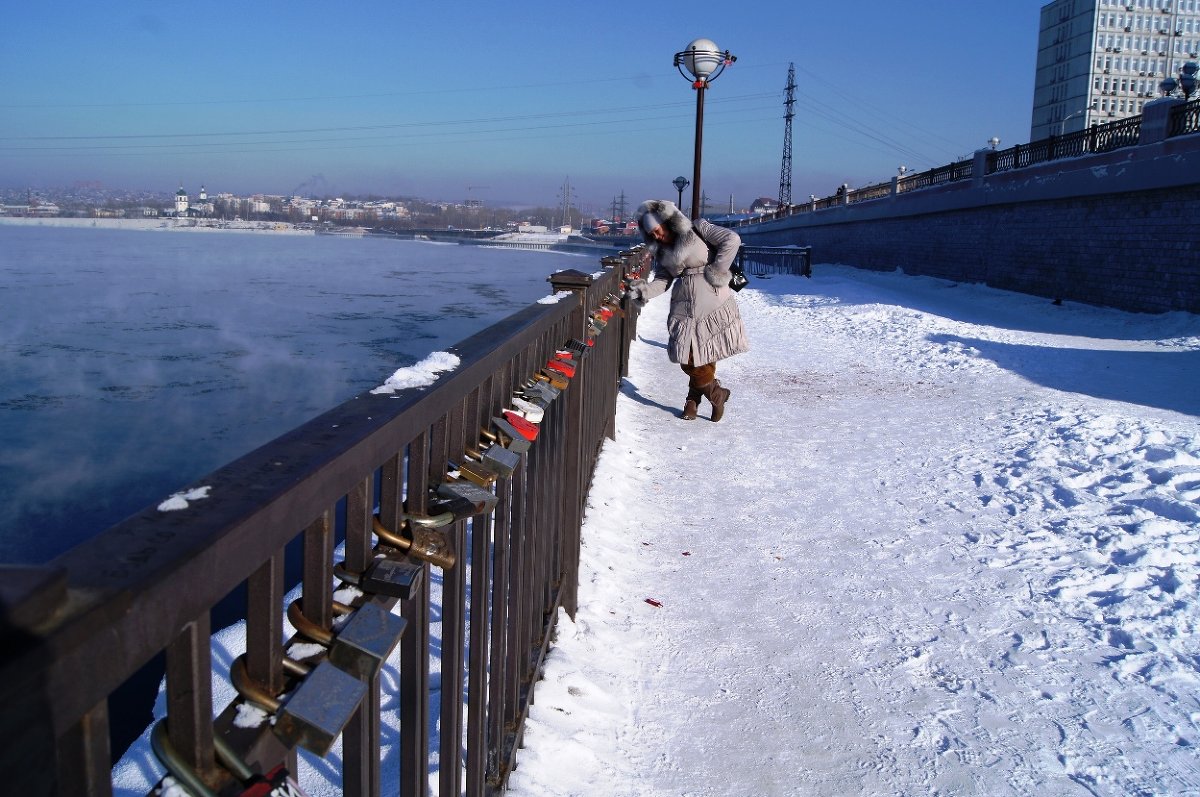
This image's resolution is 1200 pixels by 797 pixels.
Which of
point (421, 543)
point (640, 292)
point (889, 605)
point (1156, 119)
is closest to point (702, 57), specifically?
point (1156, 119)

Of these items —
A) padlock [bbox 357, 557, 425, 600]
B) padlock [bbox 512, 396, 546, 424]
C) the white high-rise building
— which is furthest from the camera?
the white high-rise building

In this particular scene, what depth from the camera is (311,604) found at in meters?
1.33

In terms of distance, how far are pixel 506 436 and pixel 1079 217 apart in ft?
62.9

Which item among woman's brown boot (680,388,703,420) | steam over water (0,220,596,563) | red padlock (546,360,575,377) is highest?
red padlock (546,360,575,377)

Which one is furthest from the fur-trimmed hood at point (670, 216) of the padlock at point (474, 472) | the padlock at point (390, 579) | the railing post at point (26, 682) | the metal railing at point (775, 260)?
the metal railing at point (775, 260)

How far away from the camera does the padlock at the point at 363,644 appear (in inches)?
51.1

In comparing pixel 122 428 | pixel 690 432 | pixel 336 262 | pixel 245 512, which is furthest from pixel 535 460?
pixel 336 262

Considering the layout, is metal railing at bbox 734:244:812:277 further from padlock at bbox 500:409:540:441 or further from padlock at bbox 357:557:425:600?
padlock at bbox 357:557:425:600

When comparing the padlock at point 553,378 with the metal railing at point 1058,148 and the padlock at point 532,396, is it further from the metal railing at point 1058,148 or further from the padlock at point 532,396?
the metal railing at point 1058,148

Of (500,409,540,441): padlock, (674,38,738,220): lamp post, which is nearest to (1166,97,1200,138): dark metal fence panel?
(674,38,738,220): lamp post

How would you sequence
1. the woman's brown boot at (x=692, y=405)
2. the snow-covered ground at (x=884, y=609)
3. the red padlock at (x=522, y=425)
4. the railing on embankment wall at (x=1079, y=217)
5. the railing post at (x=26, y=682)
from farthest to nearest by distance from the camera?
the railing on embankment wall at (x=1079, y=217)
the woman's brown boot at (x=692, y=405)
the snow-covered ground at (x=884, y=609)
the red padlock at (x=522, y=425)
the railing post at (x=26, y=682)

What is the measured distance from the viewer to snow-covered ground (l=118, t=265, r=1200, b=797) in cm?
300

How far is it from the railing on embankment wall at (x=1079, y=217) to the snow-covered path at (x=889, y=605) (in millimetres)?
7729

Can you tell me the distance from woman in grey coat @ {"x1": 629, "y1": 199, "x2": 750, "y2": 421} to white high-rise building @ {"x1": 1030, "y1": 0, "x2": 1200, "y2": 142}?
8795 centimetres
